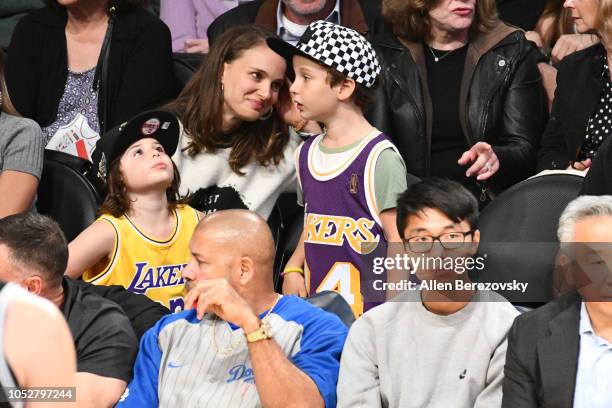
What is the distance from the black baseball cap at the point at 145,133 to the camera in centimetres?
448

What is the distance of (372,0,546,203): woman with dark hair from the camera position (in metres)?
4.82

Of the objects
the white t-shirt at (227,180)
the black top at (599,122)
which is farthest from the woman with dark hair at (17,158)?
the black top at (599,122)

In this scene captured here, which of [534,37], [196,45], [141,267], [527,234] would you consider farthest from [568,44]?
[141,267]

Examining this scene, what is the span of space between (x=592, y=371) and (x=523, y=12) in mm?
2780

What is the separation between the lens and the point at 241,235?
11.9 ft

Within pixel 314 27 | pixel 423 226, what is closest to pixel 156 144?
pixel 314 27

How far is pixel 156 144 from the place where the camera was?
4480mm

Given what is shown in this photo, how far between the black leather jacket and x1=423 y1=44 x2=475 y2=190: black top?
30 millimetres

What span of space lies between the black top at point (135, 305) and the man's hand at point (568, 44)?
2072mm

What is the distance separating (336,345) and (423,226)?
1.36ft

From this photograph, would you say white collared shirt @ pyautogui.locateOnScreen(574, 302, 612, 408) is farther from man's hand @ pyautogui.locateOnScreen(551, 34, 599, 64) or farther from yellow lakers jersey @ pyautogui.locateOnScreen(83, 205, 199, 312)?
man's hand @ pyautogui.locateOnScreen(551, 34, 599, 64)

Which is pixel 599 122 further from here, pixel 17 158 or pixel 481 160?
pixel 17 158

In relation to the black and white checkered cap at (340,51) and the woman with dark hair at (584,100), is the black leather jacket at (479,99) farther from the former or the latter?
the black and white checkered cap at (340,51)

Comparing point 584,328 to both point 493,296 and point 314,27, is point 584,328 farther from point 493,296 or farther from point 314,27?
point 314,27
